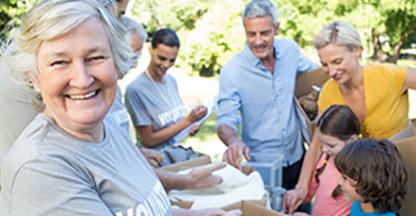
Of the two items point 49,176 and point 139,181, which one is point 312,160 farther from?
point 49,176

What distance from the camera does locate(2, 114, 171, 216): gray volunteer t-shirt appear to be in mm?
923

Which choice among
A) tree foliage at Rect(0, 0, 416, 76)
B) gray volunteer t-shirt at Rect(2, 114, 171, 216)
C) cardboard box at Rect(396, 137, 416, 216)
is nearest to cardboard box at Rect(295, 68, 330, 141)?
cardboard box at Rect(396, 137, 416, 216)

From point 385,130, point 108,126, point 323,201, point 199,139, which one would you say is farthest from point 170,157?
point 199,139

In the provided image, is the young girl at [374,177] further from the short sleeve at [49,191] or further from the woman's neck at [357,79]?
the short sleeve at [49,191]

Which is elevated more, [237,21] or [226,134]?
[226,134]

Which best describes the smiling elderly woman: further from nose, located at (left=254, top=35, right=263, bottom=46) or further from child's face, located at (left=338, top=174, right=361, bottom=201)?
nose, located at (left=254, top=35, right=263, bottom=46)

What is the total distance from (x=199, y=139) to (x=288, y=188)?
11.4ft

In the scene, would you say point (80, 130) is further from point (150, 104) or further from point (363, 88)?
point (150, 104)

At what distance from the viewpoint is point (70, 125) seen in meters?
1.05

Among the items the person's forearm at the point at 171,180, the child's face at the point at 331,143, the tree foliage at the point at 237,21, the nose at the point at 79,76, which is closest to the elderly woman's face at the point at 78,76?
the nose at the point at 79,76

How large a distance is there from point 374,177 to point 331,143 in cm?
35

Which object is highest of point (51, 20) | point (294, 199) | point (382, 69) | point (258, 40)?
point (51, 20)

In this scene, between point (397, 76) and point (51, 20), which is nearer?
point (51, 20)

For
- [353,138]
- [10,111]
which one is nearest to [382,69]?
[353,138]
